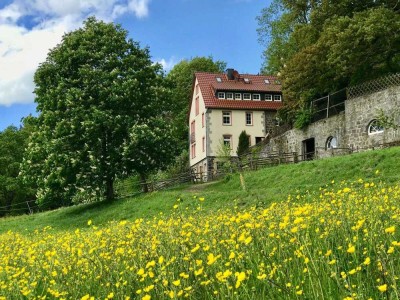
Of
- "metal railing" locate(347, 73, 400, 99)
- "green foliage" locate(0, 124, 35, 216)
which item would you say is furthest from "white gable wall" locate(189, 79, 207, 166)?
"green foliage" locate(0, 124, 35, 216)

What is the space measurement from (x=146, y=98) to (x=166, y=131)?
→ 2928 millimetres

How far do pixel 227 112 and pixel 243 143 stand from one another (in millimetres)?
4221

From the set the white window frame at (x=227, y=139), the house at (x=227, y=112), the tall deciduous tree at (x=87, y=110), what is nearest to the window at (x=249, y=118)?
the house at (x=227, y=112)

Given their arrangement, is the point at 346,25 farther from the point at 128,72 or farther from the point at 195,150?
the point at 195,150

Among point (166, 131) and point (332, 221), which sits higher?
point (166, 131)

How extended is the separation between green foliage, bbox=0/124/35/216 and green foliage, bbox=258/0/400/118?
3721 centimetres

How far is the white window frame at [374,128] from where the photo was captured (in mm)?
32241

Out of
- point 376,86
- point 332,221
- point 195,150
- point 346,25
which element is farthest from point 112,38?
point 332,221

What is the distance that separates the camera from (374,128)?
33.1 m

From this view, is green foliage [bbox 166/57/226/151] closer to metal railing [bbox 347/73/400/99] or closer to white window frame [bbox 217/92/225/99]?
white window frame [bbox 217/92/225/99]

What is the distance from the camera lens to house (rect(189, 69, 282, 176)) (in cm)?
5366

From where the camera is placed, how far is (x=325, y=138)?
38000 millimetres

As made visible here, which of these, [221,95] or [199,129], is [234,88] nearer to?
[221,95]

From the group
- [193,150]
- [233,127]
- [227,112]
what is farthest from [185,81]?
[233,127]
